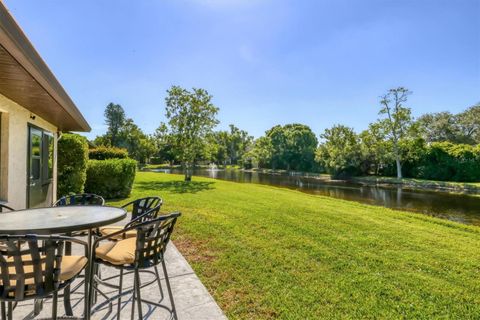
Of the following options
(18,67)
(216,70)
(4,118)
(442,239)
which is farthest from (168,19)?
(442,239)

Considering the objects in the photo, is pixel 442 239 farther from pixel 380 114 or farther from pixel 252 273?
pixel 380 114

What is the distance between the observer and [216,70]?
12133 millimetres

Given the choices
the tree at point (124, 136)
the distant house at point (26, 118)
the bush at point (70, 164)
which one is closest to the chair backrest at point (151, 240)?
the distant house at point (26, 118)

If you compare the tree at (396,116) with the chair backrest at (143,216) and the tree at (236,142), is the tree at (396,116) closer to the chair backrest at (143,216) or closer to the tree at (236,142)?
the chair backrest at (143,216)

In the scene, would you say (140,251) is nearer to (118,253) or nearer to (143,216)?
(118,253)

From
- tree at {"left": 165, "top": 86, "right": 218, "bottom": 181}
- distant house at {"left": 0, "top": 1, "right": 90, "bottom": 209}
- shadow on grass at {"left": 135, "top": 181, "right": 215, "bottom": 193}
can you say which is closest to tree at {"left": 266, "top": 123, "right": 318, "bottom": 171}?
tree at {"left": 165, "top": 86, "right": 218, "bottom": 181}

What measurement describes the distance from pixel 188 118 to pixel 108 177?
29.2 feet

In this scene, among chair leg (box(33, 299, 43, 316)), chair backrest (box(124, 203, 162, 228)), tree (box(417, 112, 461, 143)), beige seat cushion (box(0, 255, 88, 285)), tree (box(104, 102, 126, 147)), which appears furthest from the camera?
tree (box(104, 102, 126, 147))

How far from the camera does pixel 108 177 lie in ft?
29.8

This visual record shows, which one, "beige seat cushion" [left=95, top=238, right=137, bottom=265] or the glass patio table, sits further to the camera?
"beige seat cushion" [left=95, top=238, right=137, bottom=265]

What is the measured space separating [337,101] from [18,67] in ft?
64.2

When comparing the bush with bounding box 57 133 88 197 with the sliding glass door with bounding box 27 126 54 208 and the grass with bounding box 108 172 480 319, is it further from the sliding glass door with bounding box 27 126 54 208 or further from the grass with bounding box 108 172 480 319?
the grass with bounding box 108 172 480 319

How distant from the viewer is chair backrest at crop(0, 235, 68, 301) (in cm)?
140

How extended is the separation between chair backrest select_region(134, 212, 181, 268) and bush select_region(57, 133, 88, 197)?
23.3ft
